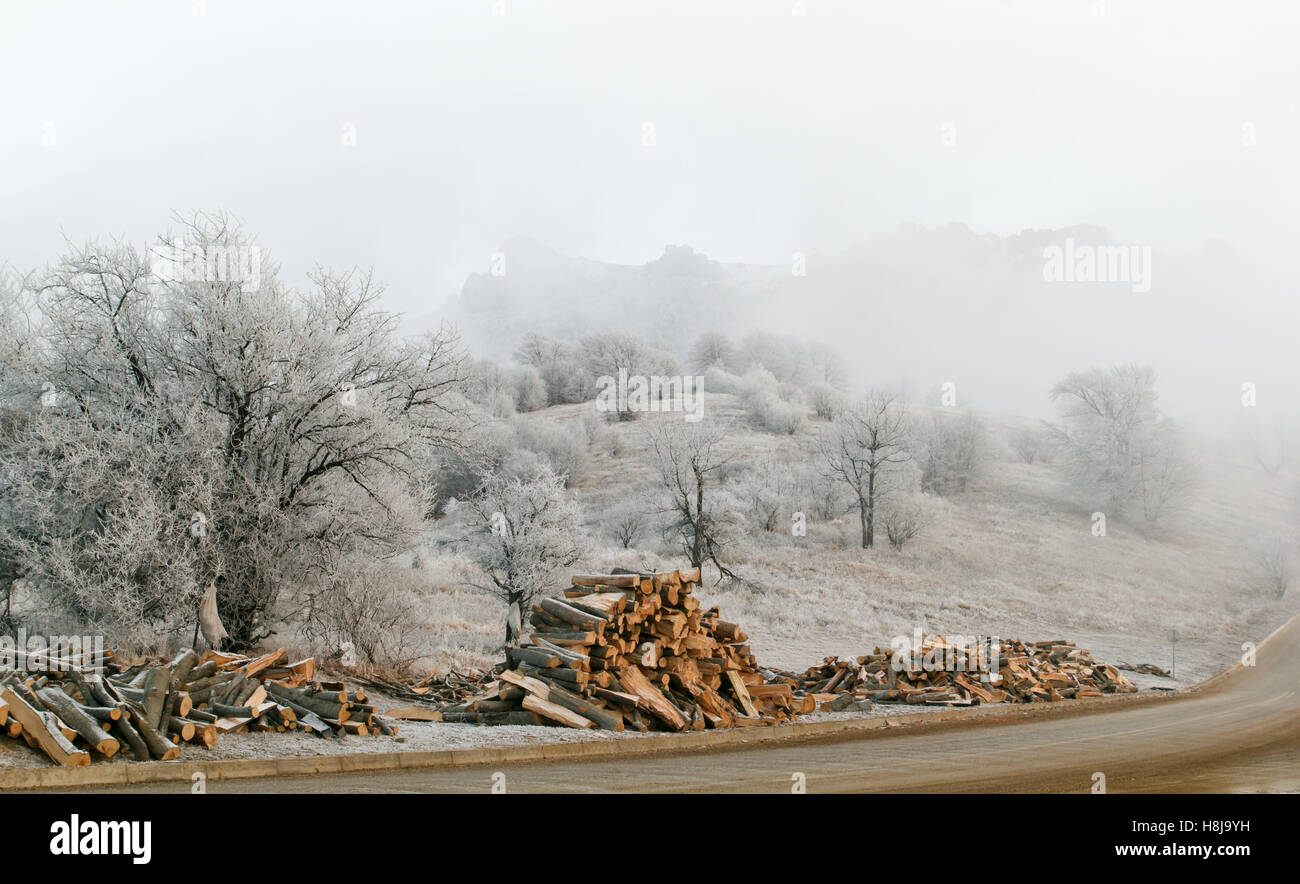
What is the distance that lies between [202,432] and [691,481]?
33.6 m

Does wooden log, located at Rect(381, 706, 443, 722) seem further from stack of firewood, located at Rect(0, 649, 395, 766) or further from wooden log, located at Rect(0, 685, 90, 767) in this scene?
wooden log, located at Rect(0, 685, 90, 767)

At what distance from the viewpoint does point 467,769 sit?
10109mm

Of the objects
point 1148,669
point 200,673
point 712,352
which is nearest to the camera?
point 200,673

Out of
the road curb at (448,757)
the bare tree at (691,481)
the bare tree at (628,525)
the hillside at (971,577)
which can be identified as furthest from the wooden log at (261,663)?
the bare tree at (628,525)

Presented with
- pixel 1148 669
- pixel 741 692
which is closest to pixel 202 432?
pixel 741 692

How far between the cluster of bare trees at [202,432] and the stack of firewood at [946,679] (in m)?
9.79

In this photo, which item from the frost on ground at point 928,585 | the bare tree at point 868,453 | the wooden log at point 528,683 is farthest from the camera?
the bare tree at point 868,453

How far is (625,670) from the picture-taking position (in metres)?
13.8

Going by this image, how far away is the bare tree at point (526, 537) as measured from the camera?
2709 cm

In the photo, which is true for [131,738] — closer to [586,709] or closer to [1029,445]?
[586,709]

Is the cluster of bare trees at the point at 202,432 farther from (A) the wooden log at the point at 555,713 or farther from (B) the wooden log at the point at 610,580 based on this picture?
(A) the wooden log at the point at 555,713

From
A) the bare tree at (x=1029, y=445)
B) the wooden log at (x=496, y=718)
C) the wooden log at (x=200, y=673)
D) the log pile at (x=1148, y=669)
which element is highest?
the bare tree at (x=1029, y=445)

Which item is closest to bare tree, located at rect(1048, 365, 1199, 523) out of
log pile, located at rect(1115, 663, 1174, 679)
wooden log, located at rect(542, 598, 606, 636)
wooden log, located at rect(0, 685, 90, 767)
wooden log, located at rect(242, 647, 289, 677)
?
log pile, located at rect(1115, 663, 1174, 679)
